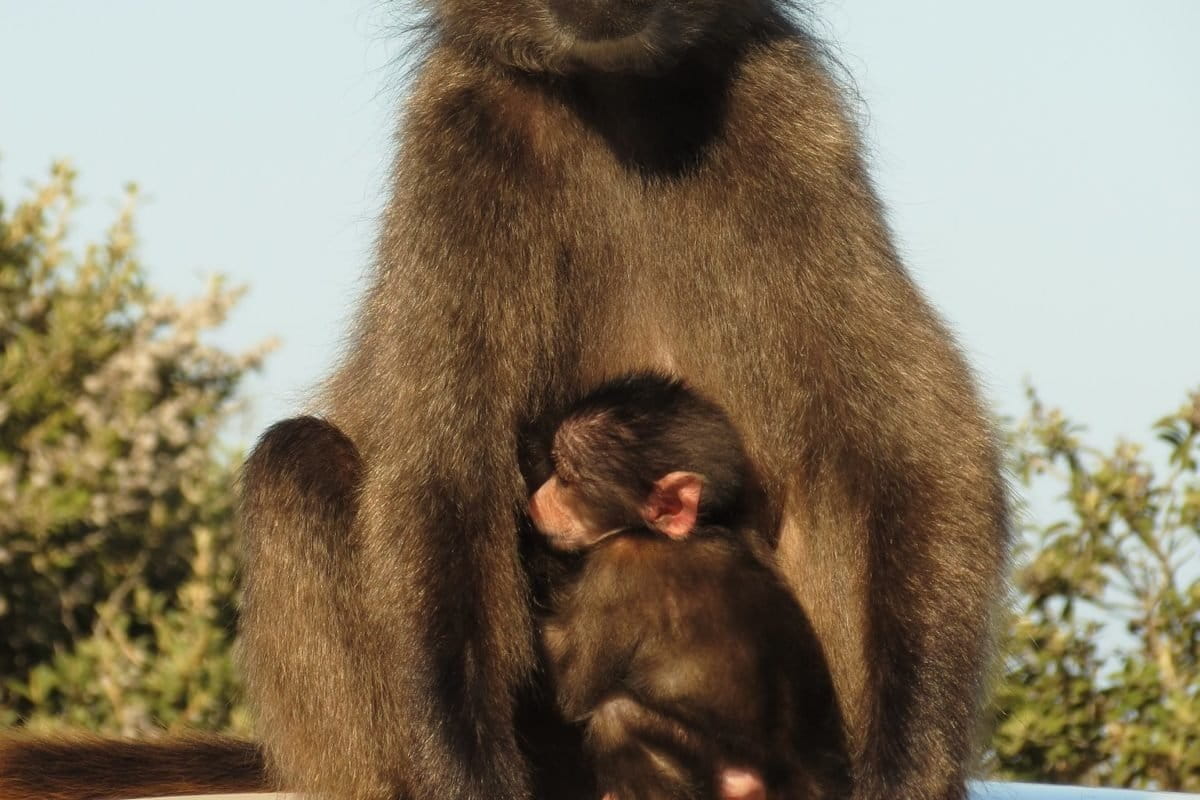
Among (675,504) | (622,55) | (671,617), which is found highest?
(622,55)

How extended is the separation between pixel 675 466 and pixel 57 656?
381cm

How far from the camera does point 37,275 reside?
7512mm

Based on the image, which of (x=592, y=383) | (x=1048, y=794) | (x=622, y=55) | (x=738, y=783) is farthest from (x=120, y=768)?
(x=1048, y=794)

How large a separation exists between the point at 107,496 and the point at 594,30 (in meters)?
3.74

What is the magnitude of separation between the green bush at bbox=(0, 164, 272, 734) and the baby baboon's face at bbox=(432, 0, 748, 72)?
11.0 feet

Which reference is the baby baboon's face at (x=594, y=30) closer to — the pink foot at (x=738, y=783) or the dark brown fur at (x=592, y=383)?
the dark brown fur at (x=592, y=383)

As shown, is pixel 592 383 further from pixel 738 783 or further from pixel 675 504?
pixel 738 783

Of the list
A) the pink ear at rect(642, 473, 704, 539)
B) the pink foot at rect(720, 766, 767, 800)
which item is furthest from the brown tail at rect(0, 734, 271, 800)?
the pink foot at rect(720, 766, 767, 800)

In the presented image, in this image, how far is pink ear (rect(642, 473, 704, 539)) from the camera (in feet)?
13.7

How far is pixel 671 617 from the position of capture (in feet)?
13.2

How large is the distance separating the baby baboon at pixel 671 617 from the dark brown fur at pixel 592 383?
98 mm

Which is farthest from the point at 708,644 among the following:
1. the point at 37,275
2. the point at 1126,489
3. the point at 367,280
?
the point at 37,275

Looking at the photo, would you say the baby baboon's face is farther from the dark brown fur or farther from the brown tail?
the brown tail

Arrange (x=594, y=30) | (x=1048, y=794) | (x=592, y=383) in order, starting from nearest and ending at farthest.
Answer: (x=594, y=30) → (x=592, y=383) → (x=1048, y=794)
